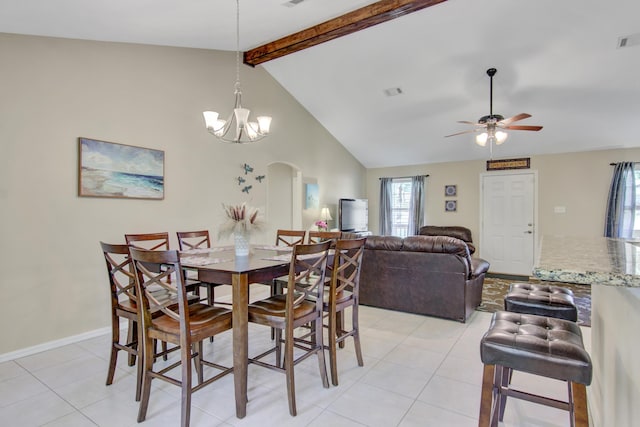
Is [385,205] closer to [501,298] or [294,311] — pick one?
[501,298]

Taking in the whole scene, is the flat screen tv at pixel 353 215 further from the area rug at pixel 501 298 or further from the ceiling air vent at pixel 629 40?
the ceiling air vent at pixel 629 40

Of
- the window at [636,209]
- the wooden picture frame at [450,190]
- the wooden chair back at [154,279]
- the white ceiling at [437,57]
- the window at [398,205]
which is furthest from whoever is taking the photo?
the window at [398,205]

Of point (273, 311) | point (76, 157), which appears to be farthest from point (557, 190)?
point (76, 157)

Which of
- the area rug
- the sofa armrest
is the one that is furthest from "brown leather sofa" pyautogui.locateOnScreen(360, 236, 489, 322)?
the area rug

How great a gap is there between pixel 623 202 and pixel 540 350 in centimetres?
600

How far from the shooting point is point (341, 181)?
7203mm

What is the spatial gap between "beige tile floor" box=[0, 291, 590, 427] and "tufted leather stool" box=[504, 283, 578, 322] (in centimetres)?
59

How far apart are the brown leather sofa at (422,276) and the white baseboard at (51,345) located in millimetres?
2851

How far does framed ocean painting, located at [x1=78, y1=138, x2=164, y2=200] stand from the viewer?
3.22m

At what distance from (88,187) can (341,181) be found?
4.81m

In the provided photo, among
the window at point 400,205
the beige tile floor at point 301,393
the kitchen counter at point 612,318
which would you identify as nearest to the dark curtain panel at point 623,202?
the window at point 400,205

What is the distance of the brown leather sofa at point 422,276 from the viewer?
355 centimetres

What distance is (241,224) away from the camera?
2.59 metres

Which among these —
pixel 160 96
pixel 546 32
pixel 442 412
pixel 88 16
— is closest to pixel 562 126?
pixel 546 32
